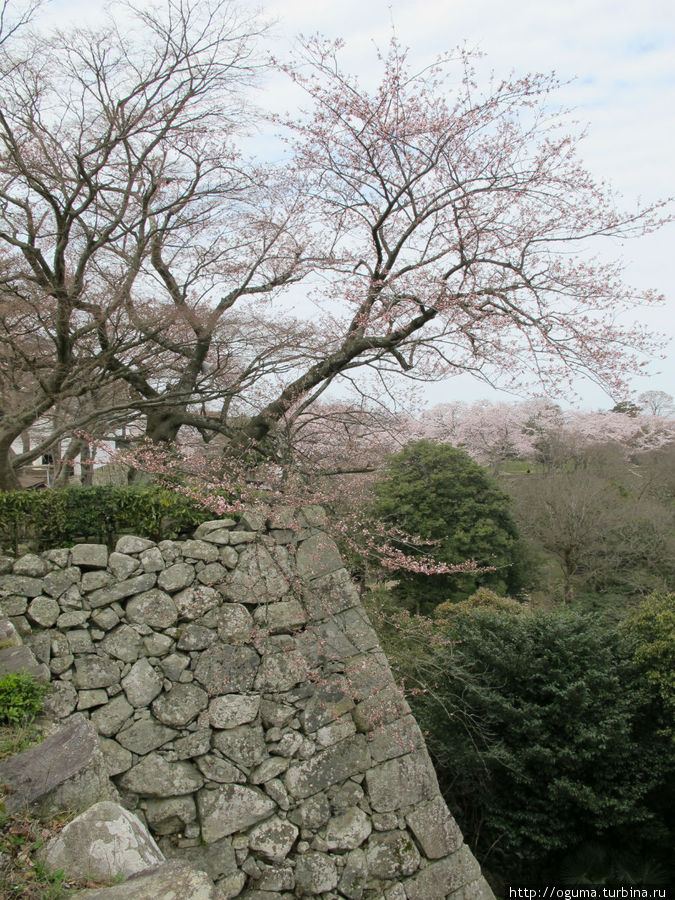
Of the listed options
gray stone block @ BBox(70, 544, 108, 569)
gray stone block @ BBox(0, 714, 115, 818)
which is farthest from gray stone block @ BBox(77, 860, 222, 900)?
gray stone block @ BBox(70, 544, 108, 569)

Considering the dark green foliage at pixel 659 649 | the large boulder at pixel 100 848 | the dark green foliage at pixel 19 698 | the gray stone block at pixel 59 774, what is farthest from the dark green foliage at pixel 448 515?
the large boulder at pixel 100 848

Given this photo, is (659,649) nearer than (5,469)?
No

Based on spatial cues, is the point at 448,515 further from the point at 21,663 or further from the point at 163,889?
the point at 163,889

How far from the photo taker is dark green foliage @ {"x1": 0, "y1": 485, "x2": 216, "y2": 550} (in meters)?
4.58

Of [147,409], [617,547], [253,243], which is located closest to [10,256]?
[147,409]

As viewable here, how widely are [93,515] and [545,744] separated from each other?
17.6ft

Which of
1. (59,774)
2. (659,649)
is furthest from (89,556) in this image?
(659,649)

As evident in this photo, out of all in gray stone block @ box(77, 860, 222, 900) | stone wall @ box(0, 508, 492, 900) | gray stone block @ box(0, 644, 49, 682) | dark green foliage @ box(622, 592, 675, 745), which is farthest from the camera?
dark green foliage @ box(622, 592, 675, 745)

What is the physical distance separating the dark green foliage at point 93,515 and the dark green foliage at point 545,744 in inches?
126

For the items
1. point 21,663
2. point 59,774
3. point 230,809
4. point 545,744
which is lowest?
point 545,744

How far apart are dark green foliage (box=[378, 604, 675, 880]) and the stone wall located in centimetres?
151

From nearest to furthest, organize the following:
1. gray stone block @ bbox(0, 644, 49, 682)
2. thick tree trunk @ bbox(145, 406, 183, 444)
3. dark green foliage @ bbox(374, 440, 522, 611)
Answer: gray stone block @ bbox(0, 644, 49, 682) → thick tree trunk @ bbox(145, 406, 183, 444) → dark green foliage @ bbox(374, 440, 522, 611)

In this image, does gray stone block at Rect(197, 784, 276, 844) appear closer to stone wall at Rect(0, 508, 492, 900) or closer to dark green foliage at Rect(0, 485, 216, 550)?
stone wall at Rect(0, 508, 492, 900)

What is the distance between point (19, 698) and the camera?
3643 mm
